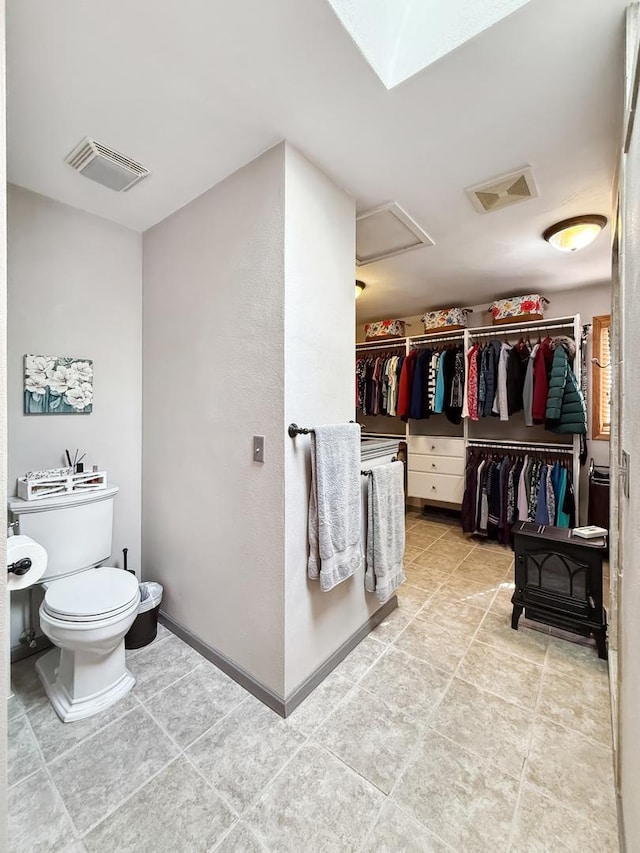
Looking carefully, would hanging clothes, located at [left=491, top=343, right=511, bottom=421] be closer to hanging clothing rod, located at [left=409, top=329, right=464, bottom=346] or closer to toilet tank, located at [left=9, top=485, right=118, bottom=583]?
hanging clothing rod, located at [left=409, top=329, right=464, bottom=346]

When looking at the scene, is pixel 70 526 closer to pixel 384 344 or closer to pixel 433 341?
pixel 384 344

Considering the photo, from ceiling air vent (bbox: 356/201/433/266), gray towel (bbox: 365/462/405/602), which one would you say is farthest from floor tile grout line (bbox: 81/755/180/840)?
ceiling air vent (bbox: 356/201/433/266)

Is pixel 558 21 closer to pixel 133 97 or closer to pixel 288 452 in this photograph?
pixel 133 97

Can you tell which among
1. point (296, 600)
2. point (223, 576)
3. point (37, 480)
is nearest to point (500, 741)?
point (296, 600)

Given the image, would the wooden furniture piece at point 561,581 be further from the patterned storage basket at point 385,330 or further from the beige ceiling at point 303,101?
the patterned storage basket at point 385,330

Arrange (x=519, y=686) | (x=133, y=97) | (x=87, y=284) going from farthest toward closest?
(x=87, y=284) → (x=519, y=686) → (x=133, y=97)

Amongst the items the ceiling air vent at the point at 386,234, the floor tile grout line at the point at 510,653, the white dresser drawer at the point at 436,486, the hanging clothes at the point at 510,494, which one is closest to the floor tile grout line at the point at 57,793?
the floor tile grout line at the point at 510,653

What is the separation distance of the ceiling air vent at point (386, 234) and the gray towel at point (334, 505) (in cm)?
123

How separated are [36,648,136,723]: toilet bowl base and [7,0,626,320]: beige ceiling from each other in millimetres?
2289

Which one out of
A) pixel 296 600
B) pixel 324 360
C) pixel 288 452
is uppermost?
pixel 324 360

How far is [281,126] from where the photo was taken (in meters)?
1.41

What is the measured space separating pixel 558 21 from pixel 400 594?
2.70 metres

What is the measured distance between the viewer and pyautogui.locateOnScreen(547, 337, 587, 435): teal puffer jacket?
9.75 feet

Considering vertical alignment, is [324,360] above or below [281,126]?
below
